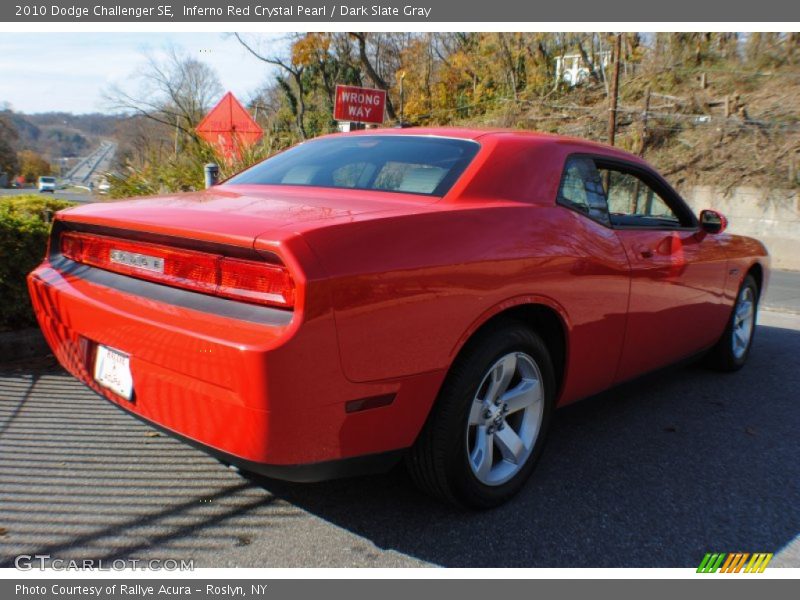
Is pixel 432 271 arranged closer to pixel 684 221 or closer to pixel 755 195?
pixel 684 221

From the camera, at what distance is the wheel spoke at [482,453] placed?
2.68m

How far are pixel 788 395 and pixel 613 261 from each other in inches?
91.9

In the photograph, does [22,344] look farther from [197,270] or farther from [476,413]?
[476,413]

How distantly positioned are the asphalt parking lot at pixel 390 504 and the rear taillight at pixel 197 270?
0.99 m

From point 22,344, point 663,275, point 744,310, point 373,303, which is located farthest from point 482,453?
point 22,344

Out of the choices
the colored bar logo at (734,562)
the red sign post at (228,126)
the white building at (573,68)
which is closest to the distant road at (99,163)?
the red sign post at (228,126)

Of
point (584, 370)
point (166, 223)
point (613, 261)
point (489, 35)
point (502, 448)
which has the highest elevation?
point (489, 35)

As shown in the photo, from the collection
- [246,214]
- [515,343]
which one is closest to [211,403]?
[246,214]

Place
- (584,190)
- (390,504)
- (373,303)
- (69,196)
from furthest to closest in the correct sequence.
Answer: (69,196), (584,190), (390,504), (373,303)

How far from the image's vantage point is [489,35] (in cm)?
2547

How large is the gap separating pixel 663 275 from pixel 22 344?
422 centimetres

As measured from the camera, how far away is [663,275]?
11.9ft

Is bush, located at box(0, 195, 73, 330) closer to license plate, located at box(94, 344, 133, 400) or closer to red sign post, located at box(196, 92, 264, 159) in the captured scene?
license plate, located at box(94, 344, 133, 400)

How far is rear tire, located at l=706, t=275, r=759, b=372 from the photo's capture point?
4828 millimetres
